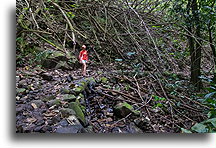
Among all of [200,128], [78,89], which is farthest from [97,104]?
[200,128]

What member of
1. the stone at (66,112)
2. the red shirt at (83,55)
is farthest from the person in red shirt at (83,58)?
the stone at (66,112)

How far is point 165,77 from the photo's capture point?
4.83ft

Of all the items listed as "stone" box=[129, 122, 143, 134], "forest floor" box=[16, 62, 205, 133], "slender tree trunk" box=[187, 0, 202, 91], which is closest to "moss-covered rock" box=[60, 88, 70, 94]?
"forest floor" box=[16, 62, 205, 133]

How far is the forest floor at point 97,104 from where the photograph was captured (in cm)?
116

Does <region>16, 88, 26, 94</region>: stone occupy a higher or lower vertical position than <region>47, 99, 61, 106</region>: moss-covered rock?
higher

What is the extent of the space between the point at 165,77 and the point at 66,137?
0.87 meters

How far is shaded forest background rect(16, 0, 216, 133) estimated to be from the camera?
4.32 feet

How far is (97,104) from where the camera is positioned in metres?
1.39

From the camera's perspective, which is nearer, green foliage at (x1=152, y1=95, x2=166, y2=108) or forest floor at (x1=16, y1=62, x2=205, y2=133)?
forest floor at (x1=16, y1=62, x2=205, y2=133)

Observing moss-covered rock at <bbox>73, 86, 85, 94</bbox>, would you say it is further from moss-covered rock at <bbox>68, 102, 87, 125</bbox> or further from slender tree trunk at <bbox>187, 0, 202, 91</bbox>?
slender tree trunk at <bbox>187, 0, 202, 91</bbox>

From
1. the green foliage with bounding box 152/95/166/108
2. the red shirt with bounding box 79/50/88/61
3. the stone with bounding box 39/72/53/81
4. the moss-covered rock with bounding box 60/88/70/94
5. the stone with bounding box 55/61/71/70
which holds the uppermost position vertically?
the red shirt with bounding box 79/50/88/61

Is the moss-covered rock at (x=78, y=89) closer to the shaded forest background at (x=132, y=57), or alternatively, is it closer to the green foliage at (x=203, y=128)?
the shaded forest background at (x=132, y=57)

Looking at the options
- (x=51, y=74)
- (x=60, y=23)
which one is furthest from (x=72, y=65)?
(x=60, y=23)
